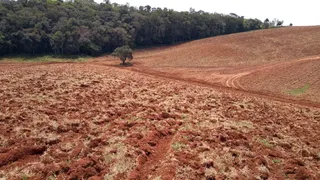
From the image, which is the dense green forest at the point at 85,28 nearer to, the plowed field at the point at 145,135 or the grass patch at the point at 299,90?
the plowed field at the point at 145,135

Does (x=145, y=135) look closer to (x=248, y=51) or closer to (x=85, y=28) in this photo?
(x=248, y=51)

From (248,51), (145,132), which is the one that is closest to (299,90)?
(145,132)

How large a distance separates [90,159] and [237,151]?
6.96 metres

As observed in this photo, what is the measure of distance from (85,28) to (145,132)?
4702cm

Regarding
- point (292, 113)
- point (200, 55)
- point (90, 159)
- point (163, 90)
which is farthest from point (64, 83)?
point (200, 55)

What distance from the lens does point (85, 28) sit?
173 feet

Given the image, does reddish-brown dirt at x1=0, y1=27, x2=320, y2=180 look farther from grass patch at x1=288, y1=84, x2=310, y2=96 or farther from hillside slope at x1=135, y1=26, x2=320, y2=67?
hillside slope at x1=135, y1=26, x2=320, y2=67

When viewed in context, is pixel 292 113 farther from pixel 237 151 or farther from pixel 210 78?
pixel 210 78

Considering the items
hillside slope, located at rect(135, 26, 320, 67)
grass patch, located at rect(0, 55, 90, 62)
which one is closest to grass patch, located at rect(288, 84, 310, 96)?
hillside slope, located at rect(135, 26, 320, 67)

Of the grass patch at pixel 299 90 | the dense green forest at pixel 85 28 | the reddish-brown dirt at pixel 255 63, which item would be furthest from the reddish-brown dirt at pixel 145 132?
the dense green forest at pixel 85 28

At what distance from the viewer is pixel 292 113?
18.0 m

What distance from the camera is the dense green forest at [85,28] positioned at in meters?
46.9

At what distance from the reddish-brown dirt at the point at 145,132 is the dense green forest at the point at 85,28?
96.7 feet

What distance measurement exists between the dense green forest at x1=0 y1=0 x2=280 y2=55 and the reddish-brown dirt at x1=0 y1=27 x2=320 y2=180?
29.5 metres
